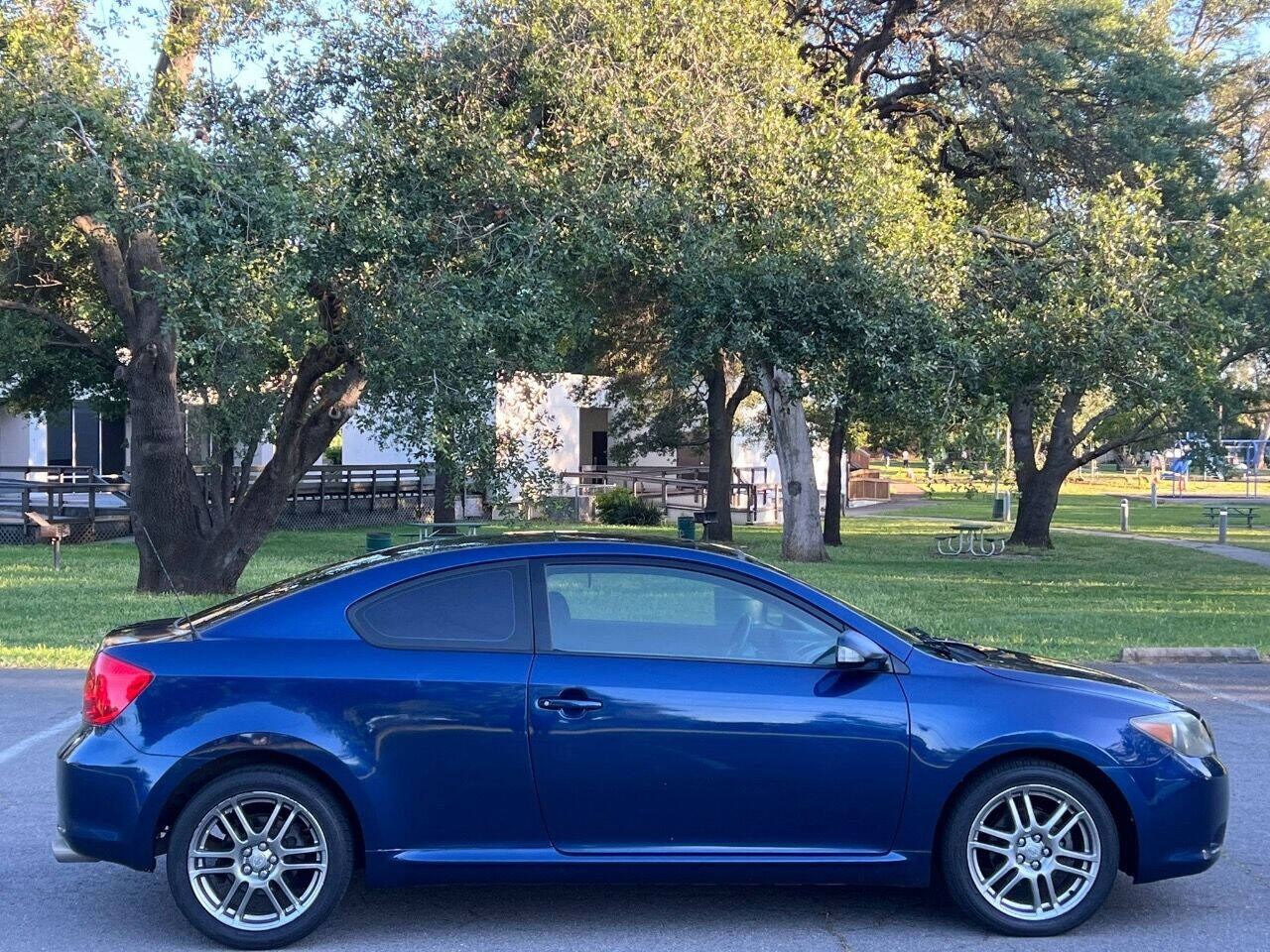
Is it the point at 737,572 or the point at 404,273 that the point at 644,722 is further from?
the point at 404,273

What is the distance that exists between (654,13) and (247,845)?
9957 millimetres

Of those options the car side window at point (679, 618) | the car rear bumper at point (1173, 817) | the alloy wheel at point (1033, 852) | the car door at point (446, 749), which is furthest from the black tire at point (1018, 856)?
the car door at point (446, 749)

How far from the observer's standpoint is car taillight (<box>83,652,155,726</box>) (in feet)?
A: 16.5

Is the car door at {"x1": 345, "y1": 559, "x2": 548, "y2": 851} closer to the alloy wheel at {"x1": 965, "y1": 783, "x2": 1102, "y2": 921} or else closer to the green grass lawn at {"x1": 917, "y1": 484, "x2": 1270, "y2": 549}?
the alloy wheel at {"x1": 965, "y1": 783, "x2": 1102, "y2": 921}

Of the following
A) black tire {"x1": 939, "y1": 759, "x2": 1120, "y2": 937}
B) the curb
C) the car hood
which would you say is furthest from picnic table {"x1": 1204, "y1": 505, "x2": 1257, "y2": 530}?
black tire {"x1": 939, "y1": 759, "x2": 1120, "y2": 937}

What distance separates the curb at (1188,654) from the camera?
1210cm

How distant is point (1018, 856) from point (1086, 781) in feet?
1.35

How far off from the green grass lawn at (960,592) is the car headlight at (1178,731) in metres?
6.93

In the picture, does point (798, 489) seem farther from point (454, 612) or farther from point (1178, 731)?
point (454, 612)

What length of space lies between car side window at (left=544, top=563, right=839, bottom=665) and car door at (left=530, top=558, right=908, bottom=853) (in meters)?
0.07

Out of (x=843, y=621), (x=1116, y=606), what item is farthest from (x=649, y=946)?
(x=1116, y=606)

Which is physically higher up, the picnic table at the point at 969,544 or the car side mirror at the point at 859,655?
the car side mirror at the point at 859,655

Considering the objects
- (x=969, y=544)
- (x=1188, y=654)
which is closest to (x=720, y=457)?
(x=969, y=544)

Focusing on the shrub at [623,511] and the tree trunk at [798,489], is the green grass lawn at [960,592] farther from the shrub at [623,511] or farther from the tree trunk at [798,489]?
the shrub at [623,511]
